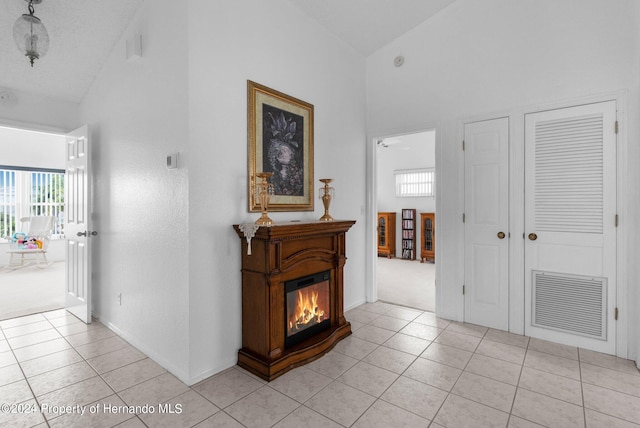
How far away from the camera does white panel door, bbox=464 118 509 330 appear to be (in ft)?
10.8

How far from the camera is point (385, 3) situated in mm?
3369

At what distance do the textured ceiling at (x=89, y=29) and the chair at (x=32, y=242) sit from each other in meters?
4.45

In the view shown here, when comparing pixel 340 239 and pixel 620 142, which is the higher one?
pixel 620 142

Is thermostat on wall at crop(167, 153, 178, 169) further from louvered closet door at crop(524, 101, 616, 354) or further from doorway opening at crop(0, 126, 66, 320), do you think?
doorway opening at crop(0, 126, 66, 320)

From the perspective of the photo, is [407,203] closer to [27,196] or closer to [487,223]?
[487,223]

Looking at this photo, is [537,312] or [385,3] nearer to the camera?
[537,312]

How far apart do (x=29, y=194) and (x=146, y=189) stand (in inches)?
277

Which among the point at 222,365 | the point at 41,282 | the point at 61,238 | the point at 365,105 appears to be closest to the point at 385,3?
the point at 365,105

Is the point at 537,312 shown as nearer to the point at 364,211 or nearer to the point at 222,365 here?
the point at 364,211

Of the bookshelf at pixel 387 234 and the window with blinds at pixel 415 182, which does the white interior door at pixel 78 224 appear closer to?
the bookshelf at pixel 387 234

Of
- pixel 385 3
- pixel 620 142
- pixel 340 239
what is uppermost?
pixel 385 3

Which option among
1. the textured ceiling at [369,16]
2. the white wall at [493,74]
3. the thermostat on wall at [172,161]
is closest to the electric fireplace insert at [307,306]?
the thermostat on wall at [172,161]

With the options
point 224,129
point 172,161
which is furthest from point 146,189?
point 224,129

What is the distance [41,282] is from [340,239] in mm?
5324
